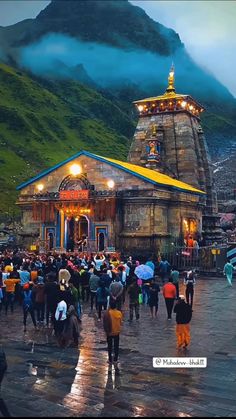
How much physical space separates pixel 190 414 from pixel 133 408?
1.00 m

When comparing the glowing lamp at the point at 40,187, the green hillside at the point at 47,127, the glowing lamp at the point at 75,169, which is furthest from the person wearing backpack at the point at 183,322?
the green hillside at the point at 47,127

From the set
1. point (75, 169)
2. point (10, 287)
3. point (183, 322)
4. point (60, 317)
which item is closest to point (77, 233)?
point (75, 169)

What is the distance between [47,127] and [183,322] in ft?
326

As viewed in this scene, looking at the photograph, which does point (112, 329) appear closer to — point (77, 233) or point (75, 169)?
point (75, 169)

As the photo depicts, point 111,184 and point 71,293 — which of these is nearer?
point 71,293

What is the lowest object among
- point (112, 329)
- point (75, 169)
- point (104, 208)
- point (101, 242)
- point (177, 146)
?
point (112, 329)

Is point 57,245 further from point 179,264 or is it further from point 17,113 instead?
point 17,113

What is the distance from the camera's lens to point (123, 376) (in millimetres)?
9578

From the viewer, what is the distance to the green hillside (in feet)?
271

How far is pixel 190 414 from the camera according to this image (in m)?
7.53

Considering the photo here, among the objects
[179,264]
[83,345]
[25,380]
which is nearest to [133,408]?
[25,380]

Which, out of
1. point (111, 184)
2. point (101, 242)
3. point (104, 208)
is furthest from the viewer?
point (101, 242)

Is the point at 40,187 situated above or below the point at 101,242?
above

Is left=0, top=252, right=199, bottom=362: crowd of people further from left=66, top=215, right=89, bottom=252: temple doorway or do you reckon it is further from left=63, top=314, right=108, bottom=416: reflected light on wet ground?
left=66, top=215, right=89, bottom=252: temple doorway
